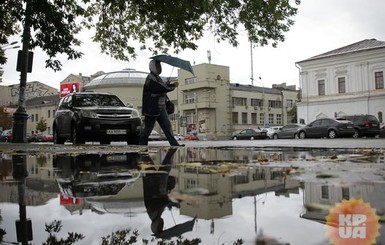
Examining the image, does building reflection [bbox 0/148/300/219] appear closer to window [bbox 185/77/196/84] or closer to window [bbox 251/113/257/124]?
window [bbox 185/77/196/84]

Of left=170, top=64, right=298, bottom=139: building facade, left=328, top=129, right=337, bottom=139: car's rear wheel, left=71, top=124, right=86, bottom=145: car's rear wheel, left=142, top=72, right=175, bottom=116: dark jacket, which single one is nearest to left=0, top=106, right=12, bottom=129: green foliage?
left=170, top=64, right=298, bottom=139: building facade

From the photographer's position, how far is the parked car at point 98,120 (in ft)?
34.4

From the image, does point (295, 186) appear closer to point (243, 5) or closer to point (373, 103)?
point (243, 5)

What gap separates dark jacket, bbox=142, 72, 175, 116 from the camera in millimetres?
8688

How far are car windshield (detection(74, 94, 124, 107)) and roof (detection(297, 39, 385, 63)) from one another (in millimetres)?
41609

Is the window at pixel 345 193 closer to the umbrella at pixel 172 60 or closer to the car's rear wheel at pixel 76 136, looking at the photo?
the umbrella at pixel 172 60

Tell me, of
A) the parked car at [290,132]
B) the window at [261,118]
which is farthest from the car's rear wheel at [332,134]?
the window at [261,118]

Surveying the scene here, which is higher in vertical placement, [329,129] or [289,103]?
[289,103]

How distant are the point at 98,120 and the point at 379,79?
143 ft

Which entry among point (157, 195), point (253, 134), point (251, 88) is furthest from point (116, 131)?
point (251, 88)

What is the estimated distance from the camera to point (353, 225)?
1.53 m

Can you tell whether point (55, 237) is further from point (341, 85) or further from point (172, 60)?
point (341, 85)

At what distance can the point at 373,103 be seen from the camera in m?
46.1

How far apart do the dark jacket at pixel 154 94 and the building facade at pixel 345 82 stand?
140ft
